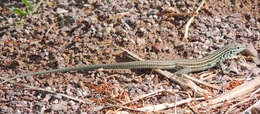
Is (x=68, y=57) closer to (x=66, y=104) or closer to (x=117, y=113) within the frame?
(x=66, y=104)

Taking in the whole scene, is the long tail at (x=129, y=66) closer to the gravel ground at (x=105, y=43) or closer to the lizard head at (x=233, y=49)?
the gravel ground at (x=105, y=43)

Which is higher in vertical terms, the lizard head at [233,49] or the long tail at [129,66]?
the lizard head at [233,49]

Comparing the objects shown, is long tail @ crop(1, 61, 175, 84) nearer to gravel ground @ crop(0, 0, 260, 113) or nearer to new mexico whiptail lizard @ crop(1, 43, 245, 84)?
new mexico whiptail lizard @ crop(1, 43, 245, 84)

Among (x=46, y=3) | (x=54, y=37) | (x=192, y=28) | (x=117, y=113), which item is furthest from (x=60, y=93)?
(x=192, y=28)

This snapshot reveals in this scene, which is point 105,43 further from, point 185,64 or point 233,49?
point 233,49

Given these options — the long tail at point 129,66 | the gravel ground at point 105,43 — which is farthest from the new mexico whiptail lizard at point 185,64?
the gravel ground at point 105,43
